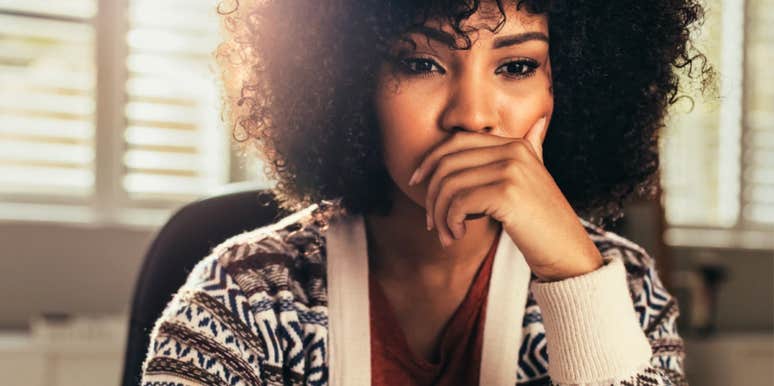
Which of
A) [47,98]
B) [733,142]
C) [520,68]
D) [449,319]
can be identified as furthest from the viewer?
[733,142]

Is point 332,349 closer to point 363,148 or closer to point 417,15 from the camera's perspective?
point 363,148

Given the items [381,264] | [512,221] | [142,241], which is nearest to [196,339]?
[381,264]

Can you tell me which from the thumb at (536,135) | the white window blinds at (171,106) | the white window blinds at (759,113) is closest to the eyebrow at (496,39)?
the thumb at (536,135)

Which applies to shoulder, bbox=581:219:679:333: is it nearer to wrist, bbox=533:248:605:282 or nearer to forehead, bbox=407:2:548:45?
wrist, bbox=533:248:605:282

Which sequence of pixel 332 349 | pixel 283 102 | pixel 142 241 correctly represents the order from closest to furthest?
1. pixel 332 349
2. pixel 283 102
3. pixel 142 241

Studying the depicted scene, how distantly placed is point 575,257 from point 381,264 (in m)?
0.31

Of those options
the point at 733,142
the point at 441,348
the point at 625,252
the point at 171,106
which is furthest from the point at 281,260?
the point at 733,142

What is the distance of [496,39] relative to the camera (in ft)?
3.34

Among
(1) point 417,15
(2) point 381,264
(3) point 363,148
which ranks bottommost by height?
(2) point 381,264

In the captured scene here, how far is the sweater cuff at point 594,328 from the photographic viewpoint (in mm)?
1000

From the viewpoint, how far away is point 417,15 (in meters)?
1.04

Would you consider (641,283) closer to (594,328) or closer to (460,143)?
(594,328)

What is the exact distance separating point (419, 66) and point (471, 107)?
100 mm

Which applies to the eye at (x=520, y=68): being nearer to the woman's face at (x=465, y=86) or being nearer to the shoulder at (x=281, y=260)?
the woman's face at (x=465, y=86)
